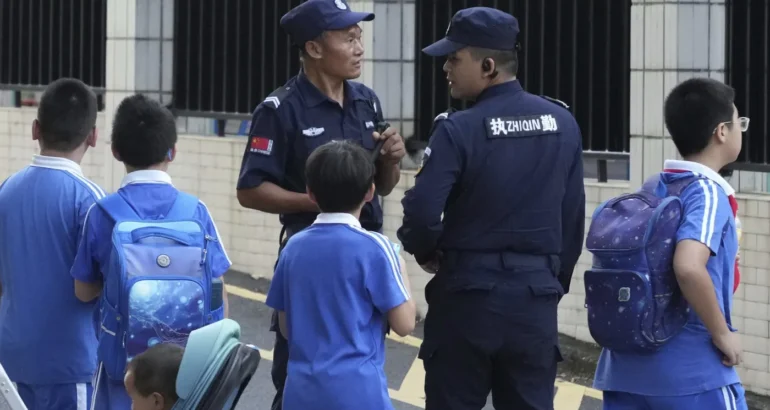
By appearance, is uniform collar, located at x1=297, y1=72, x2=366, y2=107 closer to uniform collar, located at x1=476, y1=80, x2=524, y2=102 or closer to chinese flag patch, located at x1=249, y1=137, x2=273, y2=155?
chinese flag patch, located at x1=249, y1=137, x2=273, y2=155

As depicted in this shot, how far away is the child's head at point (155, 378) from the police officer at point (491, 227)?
1.25 m

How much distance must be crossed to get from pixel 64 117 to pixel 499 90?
167cm

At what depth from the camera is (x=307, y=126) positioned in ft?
19.3

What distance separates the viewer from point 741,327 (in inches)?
335

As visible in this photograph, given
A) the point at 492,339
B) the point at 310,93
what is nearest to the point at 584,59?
the point at 310,93

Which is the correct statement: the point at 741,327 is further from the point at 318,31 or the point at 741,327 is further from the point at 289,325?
the point at 289,325

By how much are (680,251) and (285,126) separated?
1760 millimetres

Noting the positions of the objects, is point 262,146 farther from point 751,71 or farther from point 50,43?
point 50,43

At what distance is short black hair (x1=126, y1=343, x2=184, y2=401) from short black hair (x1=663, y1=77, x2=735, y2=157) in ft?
6.27

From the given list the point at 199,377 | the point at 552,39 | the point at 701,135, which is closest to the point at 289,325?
the point at 199,377

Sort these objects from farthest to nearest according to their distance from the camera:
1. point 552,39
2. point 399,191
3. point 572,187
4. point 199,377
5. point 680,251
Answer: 1. point 399,191
2. point 552,39
3. point 572,187
4. point 680,251
5. point 199,377

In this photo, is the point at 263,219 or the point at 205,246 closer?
the point at 205,246

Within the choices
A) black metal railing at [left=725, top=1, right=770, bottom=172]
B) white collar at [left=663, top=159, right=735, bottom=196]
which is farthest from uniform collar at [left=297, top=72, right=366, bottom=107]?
black metal railing at [left=725, top=1, right=770, bottom=172]

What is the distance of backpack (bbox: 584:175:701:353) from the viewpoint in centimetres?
489
